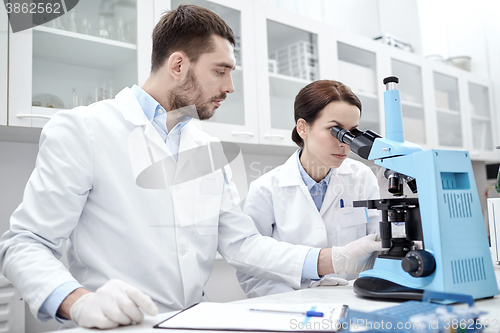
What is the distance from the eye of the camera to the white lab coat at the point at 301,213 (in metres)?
1.42

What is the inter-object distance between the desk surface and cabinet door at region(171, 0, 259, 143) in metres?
1.10

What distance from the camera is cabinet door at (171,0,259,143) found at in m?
1.95

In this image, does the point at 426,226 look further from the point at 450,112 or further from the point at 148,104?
the point at 450,112

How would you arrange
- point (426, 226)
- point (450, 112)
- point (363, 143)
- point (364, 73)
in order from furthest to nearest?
point (450, 112)
point (364, 73)
point (363, 143)
point (426, 226)

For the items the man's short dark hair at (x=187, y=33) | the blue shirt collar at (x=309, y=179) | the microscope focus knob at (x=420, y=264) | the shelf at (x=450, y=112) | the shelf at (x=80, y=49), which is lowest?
the microscope focus knob at (x=420, y=264)

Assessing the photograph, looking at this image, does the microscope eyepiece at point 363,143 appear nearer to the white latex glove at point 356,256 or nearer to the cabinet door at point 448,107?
the white latex glove at point 356,256

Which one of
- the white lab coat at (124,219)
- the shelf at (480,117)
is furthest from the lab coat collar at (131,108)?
the shelf at (480,117)

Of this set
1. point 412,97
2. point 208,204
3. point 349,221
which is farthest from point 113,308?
point 412,97

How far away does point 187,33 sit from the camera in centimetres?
119

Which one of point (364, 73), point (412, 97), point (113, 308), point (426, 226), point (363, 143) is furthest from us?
point (412, 97)

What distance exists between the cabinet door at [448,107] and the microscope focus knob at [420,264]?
2536 millimetres

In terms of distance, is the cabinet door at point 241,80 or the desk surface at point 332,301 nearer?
the desk surface at point 332,301

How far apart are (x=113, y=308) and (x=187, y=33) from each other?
0.85 metres

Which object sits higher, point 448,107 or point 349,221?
point 448,107
